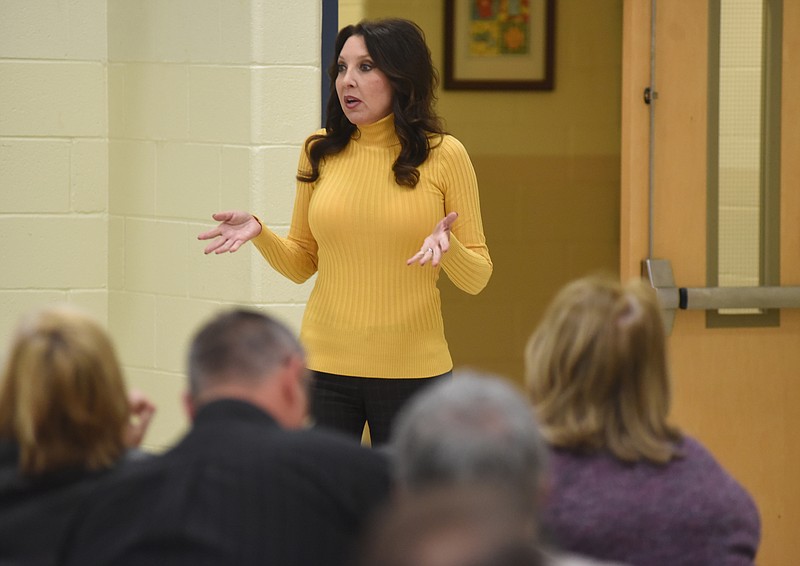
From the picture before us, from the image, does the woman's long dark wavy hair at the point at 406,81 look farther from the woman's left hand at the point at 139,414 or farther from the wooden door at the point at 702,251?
the woman's left hand at the point at 139,414

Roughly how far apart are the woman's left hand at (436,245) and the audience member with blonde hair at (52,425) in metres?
1.04

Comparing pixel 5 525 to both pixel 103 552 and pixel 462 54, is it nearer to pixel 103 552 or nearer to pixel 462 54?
pixel 103 552

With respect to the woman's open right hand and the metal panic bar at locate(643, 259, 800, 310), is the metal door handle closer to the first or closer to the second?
the metal panic bar at locate(643, 259, 800, 310)

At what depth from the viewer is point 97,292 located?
142 inches

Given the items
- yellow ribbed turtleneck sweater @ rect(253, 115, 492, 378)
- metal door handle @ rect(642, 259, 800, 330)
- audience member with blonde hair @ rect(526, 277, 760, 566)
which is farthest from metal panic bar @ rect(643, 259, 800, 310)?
audience member with blonde hair @ rect(526, 277, 760, 566)

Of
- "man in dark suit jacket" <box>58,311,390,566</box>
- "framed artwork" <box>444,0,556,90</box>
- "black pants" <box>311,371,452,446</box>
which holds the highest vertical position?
"framed artwork" <box>444,0,556,90</box>

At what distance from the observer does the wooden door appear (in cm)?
333

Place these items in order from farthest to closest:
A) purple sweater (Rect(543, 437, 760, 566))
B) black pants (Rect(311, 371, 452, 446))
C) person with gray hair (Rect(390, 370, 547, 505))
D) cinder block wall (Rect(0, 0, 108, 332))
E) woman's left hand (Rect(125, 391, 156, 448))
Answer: cinder block wall (Rect(0, 0, 108, 332))
black pants (Rect(311, 371, 452, 446))
woman's left hand (Rect(125, 391, 156, 448))
purple sweater (Rect(543, 437, 760, 566))
person with gray hair (Rect(390, 370, 547, 505))

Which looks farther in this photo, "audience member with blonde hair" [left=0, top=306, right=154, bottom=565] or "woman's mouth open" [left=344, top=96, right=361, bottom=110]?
"woman's mouth open" [left=344, top=96, right=361, bottom=110]

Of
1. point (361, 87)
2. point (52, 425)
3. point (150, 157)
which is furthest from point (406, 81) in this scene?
point (52, 425)

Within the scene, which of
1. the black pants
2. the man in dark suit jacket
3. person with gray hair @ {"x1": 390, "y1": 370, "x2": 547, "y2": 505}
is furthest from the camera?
the black pants

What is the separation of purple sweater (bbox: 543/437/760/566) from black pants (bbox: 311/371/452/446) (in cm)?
106

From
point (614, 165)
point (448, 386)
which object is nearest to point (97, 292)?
point (614, 165)

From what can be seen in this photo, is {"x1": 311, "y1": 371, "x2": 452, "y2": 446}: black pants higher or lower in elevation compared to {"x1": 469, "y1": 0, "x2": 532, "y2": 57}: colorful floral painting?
lower
